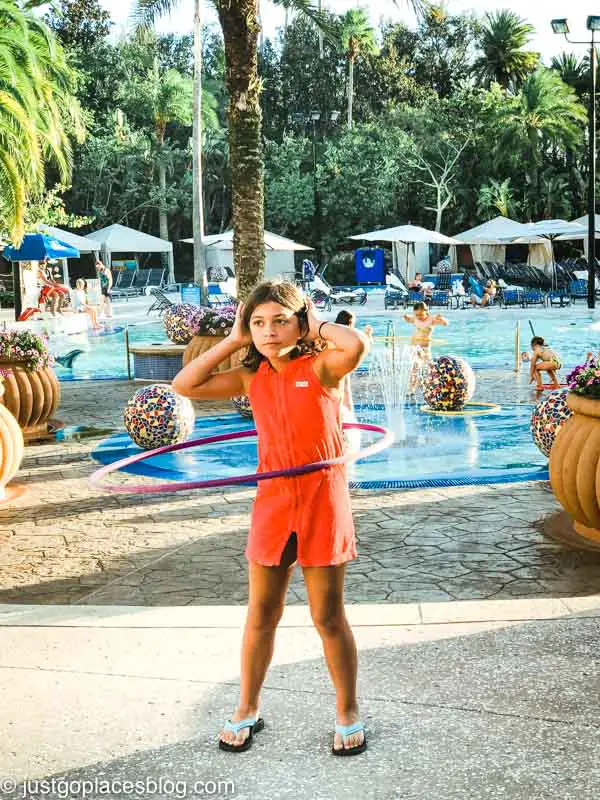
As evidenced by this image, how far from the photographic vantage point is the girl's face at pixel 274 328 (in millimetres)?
3711

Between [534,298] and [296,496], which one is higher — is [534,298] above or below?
above

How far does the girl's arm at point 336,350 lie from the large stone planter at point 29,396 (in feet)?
27.4

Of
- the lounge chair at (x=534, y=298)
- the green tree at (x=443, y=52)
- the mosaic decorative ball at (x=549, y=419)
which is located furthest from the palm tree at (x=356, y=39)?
the mosaic decorative ball at (x=549, y=419)

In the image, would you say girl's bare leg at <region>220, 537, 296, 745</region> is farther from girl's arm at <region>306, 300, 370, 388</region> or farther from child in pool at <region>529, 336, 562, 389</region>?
child in pool at <region>529, 336, 562, 389</region>

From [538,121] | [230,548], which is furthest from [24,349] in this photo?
[538,121]

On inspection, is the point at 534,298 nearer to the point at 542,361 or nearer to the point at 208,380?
the point at 542,361

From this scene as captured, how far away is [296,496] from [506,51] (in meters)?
61.8

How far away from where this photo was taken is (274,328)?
3713 millimetres

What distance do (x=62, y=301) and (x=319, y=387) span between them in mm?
32403

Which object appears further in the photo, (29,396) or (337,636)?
(29,396)

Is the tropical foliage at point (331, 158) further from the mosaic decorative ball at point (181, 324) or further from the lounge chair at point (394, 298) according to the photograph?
the mosaic decorative ball at point (181, 324)

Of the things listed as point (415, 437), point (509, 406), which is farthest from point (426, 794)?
point (509, 406)

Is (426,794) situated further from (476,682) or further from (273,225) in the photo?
(273,225)

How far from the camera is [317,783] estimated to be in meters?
3.49
